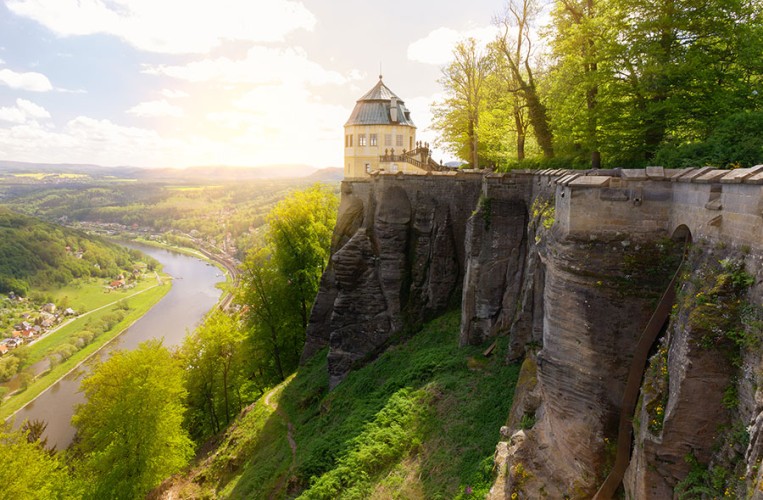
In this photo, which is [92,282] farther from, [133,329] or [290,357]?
[290,357]

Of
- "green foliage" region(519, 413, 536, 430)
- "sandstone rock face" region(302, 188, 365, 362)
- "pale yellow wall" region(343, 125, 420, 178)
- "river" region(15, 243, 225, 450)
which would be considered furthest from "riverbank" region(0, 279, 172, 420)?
"green foliage" region(519, 413, 536, 430)

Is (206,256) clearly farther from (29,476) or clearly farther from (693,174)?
(693,174)

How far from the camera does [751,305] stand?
18.7 ft

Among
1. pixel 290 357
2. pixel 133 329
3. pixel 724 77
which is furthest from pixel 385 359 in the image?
pixel 133 329

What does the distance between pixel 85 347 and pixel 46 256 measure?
60446 mm

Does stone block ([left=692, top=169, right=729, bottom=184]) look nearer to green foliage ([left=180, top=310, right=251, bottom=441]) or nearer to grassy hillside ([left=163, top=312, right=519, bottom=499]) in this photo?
grassy hillside ([left=163, top=312, right=519, bottom=499])

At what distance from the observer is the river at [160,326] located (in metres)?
46.6

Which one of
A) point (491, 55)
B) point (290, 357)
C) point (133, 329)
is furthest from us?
point (133, 329)

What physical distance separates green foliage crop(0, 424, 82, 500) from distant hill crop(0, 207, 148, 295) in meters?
99.6

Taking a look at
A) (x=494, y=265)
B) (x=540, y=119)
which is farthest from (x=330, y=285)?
(x=540, y=119)

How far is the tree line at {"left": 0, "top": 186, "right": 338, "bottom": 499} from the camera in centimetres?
2031

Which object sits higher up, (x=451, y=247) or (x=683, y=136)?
(x=683, y=136)

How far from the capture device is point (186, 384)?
2909 cm

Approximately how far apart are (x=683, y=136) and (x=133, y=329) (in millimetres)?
85709
